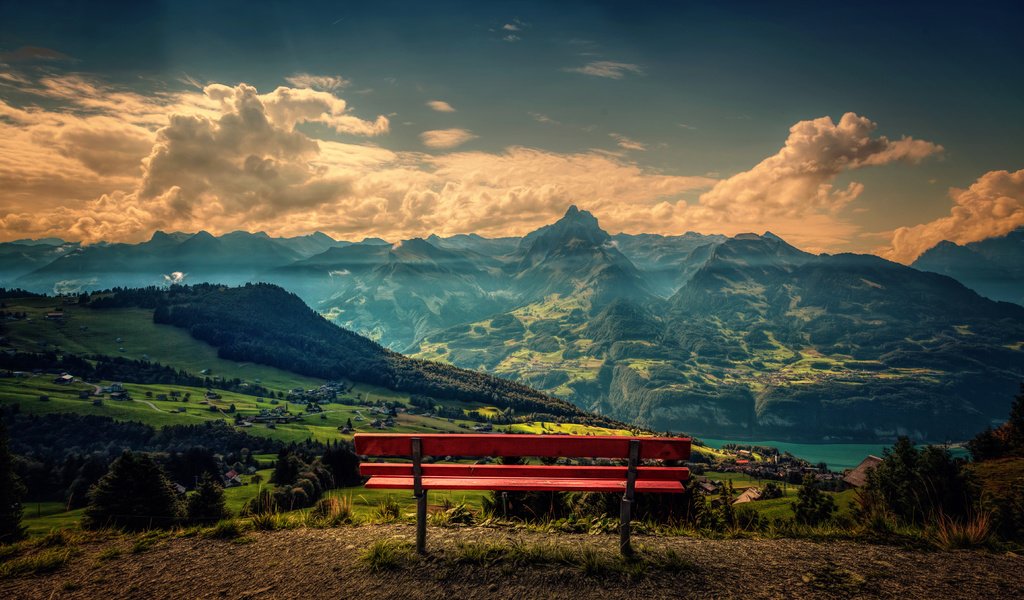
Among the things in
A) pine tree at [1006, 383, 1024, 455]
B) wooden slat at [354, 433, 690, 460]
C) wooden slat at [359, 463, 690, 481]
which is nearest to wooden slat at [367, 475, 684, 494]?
wooden slat at [359, 463, 690, 481]

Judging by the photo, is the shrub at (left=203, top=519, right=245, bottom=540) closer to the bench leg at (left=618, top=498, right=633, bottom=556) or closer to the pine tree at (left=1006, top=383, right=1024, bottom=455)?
the bench leg at (left=618, top=498, right=633, bottom=556)

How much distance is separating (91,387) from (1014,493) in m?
230

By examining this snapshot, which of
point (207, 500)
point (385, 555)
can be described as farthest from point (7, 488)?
point (385, 555)

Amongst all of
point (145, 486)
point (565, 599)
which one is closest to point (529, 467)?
point (565, 599)

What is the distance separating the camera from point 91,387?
178 meters

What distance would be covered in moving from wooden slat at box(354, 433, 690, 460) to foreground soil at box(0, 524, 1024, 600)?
1.59 meters

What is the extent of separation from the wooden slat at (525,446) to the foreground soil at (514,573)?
159 centimetres

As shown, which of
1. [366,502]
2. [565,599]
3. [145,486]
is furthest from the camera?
[145,486]

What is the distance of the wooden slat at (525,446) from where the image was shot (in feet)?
24.4

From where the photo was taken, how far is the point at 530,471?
8789 millimetres

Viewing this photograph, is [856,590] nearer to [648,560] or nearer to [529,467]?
[648,560]

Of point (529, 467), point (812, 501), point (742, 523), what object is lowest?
point (812, 501)

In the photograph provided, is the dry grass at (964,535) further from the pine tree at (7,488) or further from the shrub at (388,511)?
the pine tree at (7,488)

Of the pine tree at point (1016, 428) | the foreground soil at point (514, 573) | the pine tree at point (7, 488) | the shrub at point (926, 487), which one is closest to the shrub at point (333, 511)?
the foreground soil at point (514, 573)
